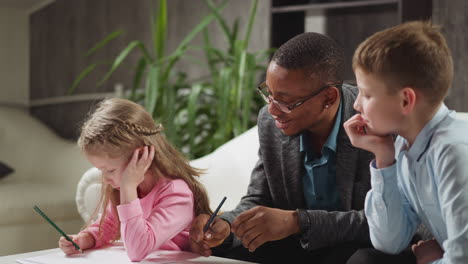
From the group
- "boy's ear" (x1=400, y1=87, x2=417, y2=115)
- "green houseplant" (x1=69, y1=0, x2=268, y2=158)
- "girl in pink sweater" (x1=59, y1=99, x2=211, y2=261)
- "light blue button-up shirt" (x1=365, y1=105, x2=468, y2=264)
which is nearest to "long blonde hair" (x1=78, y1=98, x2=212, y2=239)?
"girl in pink sweater" (x1=59, y1=99, x2=211, y2=261)

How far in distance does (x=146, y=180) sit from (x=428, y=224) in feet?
2.27

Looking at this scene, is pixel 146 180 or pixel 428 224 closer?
pixel 428 224

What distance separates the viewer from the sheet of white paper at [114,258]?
54.8 inches

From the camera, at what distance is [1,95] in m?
3.86

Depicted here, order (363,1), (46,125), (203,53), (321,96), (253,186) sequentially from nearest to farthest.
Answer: (321,96), (253,186), (363,1), (203,53), (46,125)

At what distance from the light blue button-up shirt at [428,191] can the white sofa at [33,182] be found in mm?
2056

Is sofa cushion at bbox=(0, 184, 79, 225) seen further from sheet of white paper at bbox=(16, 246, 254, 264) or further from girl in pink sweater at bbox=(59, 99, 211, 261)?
sheet of white paper at bbox=(16, 246, 254, 264)

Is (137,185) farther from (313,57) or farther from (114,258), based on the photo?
(313,57)

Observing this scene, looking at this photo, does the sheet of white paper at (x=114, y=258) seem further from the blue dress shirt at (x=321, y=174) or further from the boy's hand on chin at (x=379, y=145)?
the boy's hand on chin at (x=379, y=145)

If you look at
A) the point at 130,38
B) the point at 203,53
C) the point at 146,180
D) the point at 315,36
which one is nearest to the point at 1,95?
the point at 130,38

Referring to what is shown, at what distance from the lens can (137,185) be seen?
4.92ft

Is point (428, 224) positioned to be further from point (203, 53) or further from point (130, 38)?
point (130, 38)

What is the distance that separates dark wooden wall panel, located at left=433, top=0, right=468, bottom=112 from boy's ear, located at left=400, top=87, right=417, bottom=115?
1308 millimetres

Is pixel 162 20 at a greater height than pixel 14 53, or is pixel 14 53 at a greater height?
pixel 162 20
